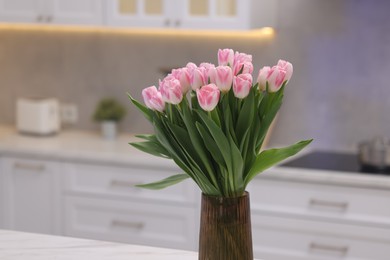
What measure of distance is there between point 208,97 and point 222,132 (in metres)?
0.08

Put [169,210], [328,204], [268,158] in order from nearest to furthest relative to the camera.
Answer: [268,158] < [328,204] < [169,210]

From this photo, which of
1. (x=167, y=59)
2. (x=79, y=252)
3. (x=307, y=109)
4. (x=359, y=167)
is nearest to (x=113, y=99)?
(x=167, y=59)

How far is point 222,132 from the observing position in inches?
53.9

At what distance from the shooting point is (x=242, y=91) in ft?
4.44

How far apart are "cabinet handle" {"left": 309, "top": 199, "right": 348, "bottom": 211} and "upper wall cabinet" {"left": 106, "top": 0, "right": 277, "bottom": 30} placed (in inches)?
33.2

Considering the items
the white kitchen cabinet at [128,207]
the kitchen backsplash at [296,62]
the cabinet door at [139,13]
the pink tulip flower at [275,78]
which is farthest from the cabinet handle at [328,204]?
the pink tulip flower at [275,78]

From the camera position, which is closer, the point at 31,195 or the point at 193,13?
the point at 193,13

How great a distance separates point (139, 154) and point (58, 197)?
44 cm

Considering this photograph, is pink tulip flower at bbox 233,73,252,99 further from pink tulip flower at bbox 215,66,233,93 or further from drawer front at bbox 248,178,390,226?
drawer front at bbox 248,178,390,226

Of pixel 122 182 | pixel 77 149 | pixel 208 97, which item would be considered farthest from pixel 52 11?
pixel 208 97

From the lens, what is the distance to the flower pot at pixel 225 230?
1.42m

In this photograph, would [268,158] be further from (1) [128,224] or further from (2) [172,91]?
(1) [128,224]

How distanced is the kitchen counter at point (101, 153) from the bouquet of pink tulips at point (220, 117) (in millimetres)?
1595

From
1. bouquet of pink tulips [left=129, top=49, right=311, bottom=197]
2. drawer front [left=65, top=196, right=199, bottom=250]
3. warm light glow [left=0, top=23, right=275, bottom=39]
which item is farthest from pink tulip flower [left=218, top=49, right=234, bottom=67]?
warm light glow [left=0, top=23, right=275, bottom=39]
